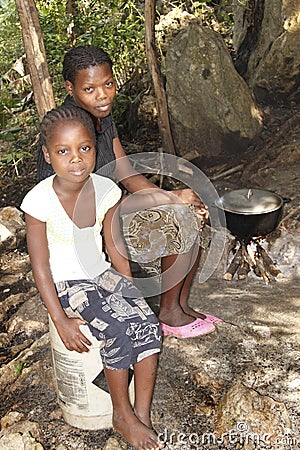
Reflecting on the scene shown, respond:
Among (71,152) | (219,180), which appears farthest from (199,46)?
(71,152)

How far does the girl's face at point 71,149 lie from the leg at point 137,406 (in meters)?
0.71

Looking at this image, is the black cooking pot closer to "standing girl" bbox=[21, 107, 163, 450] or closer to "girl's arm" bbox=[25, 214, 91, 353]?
"standing girl" bbox=[21, 107, 163, 450]

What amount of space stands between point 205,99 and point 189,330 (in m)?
2.95

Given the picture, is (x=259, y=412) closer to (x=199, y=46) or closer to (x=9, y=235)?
(x=9, y=235)

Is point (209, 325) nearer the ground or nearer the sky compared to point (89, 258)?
nearer the ground

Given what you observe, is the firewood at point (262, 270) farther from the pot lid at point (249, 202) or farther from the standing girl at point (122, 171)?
the standing girl at point (122, 171)

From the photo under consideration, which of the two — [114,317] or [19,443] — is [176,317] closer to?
[114,317]

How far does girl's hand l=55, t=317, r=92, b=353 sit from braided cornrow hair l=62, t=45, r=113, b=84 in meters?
1.00

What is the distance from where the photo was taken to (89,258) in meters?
2.02

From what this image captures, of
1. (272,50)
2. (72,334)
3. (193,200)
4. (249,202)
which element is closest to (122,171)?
(193,200)

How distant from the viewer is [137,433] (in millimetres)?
1987

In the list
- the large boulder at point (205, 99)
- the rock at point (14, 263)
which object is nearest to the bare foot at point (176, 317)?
the rock at point (14, 263)

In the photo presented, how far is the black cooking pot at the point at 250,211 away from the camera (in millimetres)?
3500

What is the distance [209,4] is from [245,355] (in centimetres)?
583
